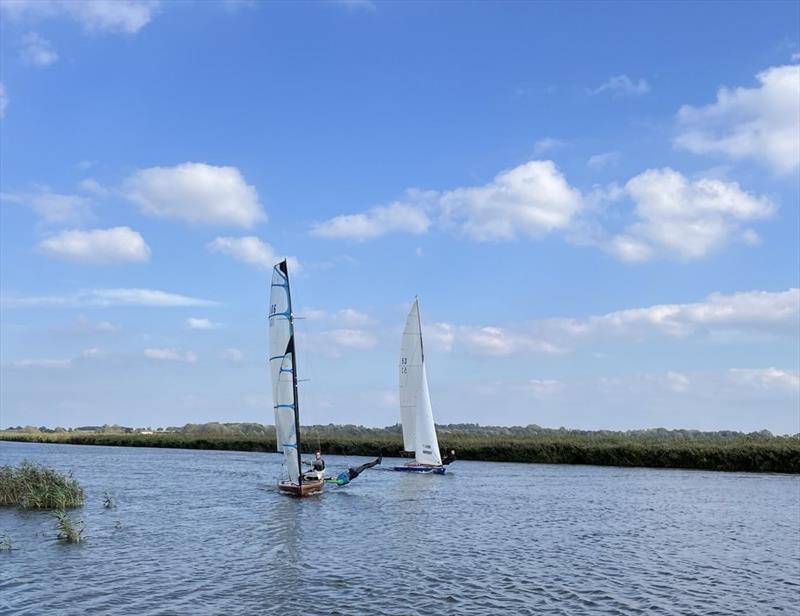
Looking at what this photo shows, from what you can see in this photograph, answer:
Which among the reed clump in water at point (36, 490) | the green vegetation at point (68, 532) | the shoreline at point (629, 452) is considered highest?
the reed clump in water at point (36, 490)

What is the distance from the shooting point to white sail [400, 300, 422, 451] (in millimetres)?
57750

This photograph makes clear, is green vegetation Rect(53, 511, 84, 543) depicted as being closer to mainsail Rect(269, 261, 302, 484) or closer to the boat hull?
mainsail Rect(269, 261, 302, 484)

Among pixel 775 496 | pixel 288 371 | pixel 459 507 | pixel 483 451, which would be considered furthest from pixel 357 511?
pixel 483 451

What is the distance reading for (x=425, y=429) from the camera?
187 feet

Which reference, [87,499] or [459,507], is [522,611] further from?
[87,499]

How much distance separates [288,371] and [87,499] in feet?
37.0

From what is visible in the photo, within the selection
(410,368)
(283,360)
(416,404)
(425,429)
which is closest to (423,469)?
(425,429)

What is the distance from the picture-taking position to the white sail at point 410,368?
5775cm

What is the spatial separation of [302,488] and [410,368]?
68.0 ft

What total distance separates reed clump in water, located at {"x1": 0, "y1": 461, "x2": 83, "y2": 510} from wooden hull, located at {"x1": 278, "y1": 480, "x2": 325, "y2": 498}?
10.1 meters

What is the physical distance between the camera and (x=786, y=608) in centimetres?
1856

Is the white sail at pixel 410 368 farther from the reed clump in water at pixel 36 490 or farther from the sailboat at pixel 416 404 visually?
the reed clump in water at pixel 36 490

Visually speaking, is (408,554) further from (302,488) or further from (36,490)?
(36,490)


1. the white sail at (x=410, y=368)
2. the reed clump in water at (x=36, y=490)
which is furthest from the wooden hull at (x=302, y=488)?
the white sail at (x=410, y=368)
